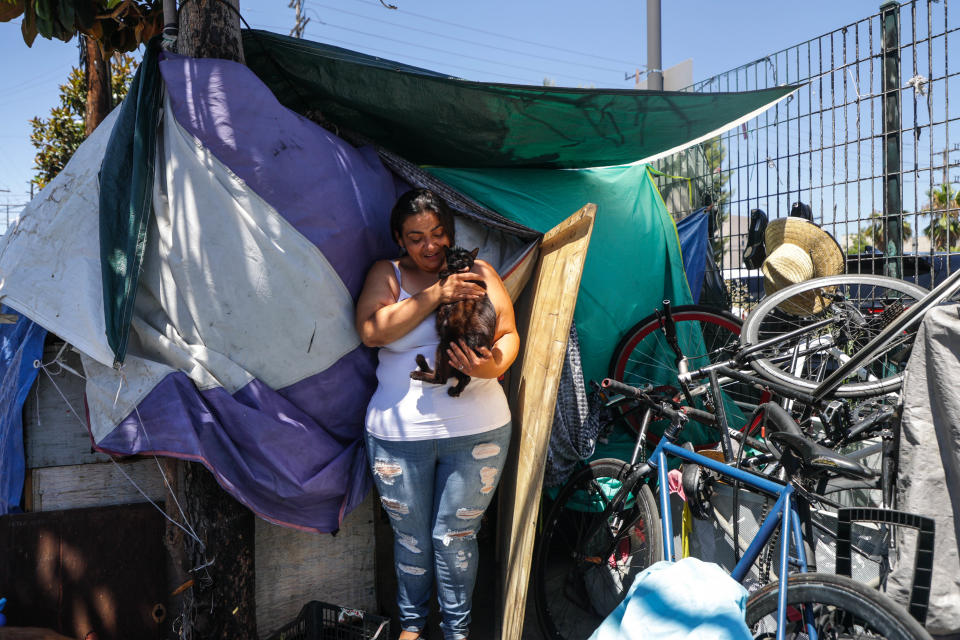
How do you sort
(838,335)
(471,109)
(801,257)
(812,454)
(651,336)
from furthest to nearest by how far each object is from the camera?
(801,257) → (651,336) → (838,335) → (471,109) → (812,454)

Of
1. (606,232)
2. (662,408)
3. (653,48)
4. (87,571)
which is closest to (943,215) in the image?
(606,232)

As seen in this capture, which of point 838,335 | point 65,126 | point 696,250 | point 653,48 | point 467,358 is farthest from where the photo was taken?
point 65,126

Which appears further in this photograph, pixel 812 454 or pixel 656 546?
pixel 656 546

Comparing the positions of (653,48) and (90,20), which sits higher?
(653,48)

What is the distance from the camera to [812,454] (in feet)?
6.18

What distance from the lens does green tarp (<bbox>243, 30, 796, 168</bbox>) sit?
2.65 m

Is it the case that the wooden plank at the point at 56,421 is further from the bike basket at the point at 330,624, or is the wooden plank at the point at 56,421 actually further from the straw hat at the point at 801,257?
the straw hat at the point at 801,257

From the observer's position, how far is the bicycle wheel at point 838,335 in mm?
2705

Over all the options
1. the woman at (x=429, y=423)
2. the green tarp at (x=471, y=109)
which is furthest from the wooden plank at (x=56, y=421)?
the green tarp at (x=471, y=109)

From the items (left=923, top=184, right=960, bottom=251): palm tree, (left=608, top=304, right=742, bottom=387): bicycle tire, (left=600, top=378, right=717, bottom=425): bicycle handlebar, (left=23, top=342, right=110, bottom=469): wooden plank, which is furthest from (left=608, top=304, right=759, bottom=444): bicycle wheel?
(left=23, top=342, right=110, bottom=469): wooden plank

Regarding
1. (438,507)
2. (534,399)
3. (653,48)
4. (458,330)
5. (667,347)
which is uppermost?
(653,48)

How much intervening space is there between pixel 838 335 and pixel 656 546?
4.41ft

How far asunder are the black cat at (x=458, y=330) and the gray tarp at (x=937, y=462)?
1.39 meters

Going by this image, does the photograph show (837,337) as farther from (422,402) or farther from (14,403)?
(14,403)
